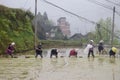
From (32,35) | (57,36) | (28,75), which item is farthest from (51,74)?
(57,36)

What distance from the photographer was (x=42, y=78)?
16.0m

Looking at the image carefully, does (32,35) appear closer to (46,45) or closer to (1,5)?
(1,5)

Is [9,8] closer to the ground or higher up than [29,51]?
higher up

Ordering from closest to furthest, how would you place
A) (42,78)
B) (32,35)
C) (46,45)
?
(42,78) < (32,35) < (46,45)

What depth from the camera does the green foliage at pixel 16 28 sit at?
122 ft

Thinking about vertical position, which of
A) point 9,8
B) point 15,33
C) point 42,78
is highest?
point 9,8

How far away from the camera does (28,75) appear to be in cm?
1709

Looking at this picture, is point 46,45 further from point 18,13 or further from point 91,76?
point 91,76

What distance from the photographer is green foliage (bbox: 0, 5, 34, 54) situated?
122ft

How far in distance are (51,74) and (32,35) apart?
29131 mm

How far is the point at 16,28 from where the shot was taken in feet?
137

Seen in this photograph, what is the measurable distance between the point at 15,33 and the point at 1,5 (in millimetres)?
3593

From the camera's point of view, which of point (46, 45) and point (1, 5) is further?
point (46, 45)

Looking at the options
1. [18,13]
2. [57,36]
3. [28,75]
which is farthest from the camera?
[57,36]
